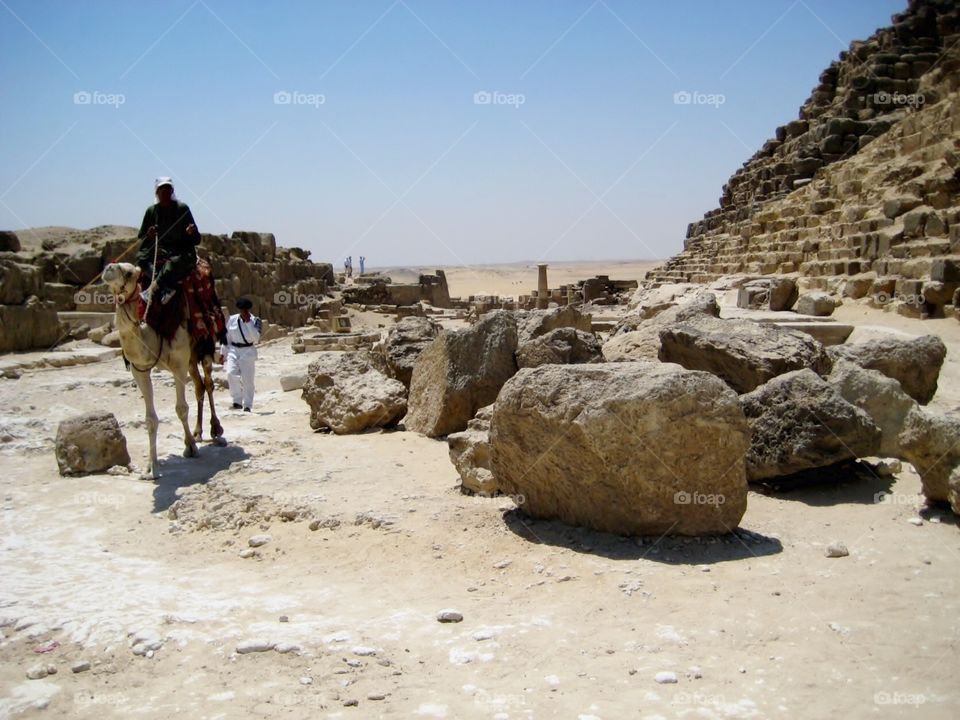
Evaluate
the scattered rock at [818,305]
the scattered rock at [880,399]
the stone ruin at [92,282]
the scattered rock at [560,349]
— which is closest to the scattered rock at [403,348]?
the scattered rock at [560,349]

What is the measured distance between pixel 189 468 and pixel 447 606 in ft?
12.0

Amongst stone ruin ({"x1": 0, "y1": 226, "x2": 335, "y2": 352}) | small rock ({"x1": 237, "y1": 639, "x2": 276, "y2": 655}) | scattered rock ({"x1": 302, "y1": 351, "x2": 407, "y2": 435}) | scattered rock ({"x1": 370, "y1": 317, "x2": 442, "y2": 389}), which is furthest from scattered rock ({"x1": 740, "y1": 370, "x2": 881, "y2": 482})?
stone ruin ({"x1": 0, "y1": 226, "x2": 335, "y2": 352})

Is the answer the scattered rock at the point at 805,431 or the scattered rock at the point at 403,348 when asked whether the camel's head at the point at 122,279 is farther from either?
the scattered rock at the point at 805,431

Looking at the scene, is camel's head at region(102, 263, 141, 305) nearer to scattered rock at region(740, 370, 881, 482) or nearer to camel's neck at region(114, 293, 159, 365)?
camel's neck at region(114, 293, 159, 365)

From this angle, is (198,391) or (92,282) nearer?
(198,391)

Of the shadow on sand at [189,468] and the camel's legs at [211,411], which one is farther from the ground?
the camel's legs at [211,411]

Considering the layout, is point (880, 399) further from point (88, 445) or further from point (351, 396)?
point (88, 445)

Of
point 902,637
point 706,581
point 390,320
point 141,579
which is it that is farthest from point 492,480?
point 390,320

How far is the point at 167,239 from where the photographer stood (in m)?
7.03

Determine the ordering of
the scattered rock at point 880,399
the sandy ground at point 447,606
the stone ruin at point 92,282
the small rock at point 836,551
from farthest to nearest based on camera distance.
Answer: the stone ruin at point 92,282 → the scattered rock at point 880,399 → the small rock at point 836,551 → the sandy ground at point 447,606

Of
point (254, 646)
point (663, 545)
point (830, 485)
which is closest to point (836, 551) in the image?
point (663, 545)

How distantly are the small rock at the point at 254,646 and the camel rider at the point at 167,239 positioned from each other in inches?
174

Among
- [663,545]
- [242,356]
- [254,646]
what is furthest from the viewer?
[242,356]

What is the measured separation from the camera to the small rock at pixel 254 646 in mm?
3178
